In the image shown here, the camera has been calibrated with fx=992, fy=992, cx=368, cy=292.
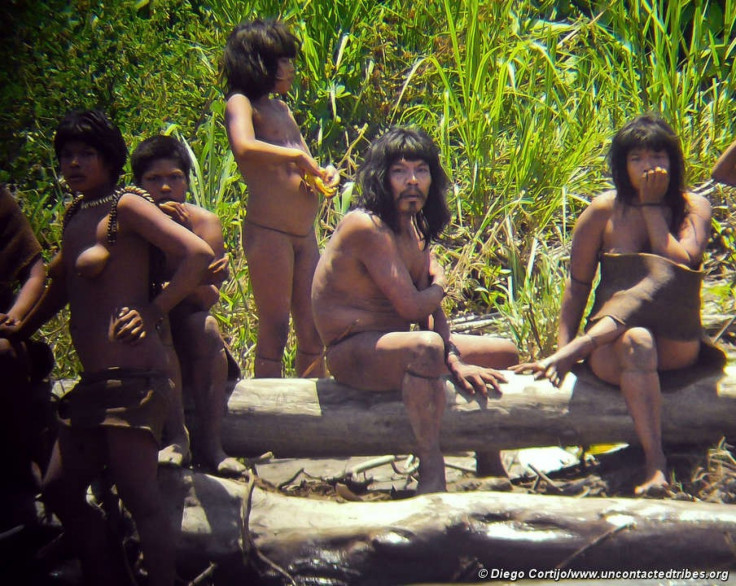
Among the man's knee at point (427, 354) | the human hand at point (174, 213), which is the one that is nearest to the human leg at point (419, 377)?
the man's knee at point (427, 354)

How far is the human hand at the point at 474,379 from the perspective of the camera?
12.1ft

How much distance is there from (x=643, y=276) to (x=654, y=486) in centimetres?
80

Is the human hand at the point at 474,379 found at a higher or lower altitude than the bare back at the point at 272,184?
lower

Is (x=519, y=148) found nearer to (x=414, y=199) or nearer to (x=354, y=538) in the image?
(x=414, y=199)

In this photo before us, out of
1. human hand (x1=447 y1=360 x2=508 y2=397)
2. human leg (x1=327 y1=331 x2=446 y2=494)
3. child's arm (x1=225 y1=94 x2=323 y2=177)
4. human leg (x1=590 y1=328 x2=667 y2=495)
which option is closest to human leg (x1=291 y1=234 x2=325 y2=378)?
child's arm (x1=225 y1=94 x2=323 y2=177)

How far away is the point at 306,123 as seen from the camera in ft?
21.7

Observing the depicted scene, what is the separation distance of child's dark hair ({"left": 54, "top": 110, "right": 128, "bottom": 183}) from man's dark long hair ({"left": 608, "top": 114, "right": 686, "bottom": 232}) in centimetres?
193

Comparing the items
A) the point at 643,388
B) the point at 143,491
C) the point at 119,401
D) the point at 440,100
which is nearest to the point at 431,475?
the point at 643,388

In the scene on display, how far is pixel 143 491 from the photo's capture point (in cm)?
306

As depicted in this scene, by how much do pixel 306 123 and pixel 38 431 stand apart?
347 centimetres

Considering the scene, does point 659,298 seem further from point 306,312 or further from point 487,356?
point 306,312

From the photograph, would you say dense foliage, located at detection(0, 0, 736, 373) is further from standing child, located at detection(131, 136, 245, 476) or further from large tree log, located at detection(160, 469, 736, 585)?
large tree log, located at detection(160, 469, 736, 585)

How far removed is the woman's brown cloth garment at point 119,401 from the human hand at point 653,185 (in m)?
1.99

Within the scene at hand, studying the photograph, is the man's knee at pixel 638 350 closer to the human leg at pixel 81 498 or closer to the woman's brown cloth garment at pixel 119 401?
the woman's brown cloth garment at pixel 119 401
